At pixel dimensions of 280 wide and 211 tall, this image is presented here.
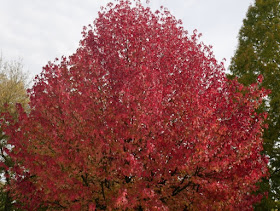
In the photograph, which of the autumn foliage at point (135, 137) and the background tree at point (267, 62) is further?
the background tree at point (267, 62)

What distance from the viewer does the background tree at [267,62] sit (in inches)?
738

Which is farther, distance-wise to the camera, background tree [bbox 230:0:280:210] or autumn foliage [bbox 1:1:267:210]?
background tree [bbox 230:0:280:210]

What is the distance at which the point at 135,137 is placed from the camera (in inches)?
403

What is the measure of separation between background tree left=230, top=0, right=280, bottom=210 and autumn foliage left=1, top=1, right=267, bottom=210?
7.13 meters

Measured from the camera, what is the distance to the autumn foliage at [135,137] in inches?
398

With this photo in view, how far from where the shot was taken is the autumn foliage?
33.2ft

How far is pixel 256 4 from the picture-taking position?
2292 cm

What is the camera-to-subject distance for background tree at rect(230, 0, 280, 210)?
18750 mm

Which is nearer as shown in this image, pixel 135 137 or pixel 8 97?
pixel 135 137

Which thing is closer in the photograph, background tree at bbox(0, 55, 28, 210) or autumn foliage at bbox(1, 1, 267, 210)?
autumn foliage at bbox(1, 1, 267, 210)

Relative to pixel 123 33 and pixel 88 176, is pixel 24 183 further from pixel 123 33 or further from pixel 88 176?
pixel 123 33

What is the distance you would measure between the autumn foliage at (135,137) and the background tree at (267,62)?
281 inches

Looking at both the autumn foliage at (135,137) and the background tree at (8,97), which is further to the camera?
the background tree at (8,97)

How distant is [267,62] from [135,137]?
46.7 feet
